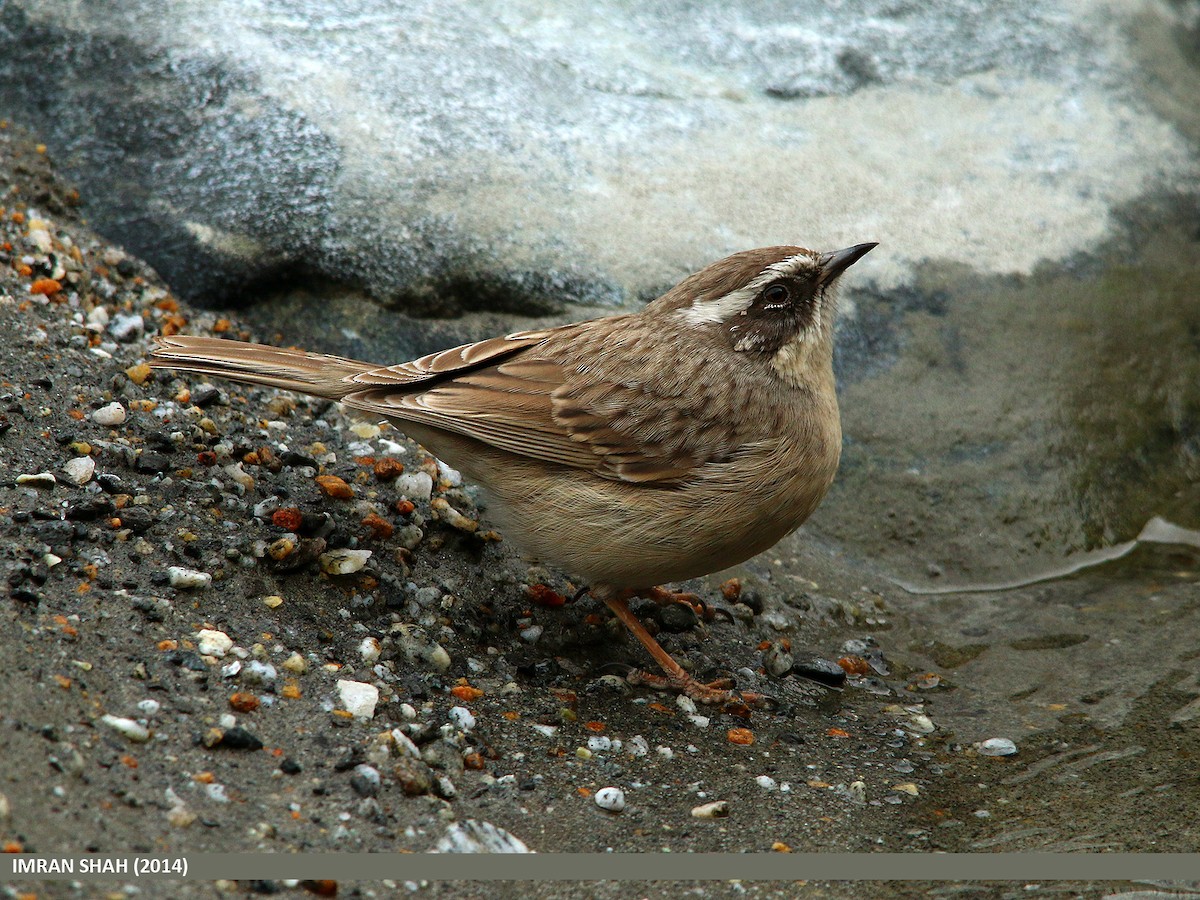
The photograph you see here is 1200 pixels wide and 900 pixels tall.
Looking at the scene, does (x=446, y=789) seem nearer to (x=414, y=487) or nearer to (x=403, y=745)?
(x=403, y=745)

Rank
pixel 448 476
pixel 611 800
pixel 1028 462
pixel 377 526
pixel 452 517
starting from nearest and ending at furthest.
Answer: pixel 611 800, pixel 377 526, pixel 452 517, pixel 448 476, pixel 1028 462

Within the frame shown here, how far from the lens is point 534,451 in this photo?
4688 mm

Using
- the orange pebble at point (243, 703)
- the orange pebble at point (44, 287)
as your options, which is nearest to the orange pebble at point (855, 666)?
the orange pebble at point (243, 703)

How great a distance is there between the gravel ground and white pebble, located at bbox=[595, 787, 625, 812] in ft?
0.04

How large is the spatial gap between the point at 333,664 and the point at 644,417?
1580mm

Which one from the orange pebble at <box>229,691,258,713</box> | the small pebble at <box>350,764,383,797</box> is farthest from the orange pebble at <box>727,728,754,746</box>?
the orange pebble at <box>229,691,258,713</box>

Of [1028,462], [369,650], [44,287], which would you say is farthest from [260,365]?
[1028,462]

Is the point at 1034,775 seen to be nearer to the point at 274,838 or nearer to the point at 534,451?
the point at 534,451

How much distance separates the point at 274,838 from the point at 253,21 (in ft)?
16.9

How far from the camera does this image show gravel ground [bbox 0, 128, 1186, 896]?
10.9ft

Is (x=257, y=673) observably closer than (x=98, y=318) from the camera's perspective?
Yes

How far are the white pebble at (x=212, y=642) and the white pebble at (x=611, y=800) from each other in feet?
4.43

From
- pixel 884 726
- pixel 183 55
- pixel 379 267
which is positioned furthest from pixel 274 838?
pixel 183 55

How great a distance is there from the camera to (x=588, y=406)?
4.76 meters
